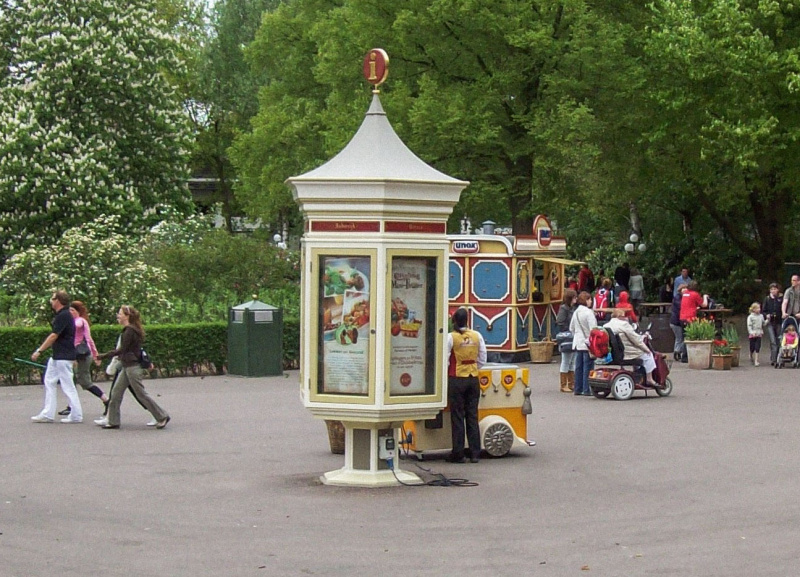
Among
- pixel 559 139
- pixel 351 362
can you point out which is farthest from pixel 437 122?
pixel 351 362

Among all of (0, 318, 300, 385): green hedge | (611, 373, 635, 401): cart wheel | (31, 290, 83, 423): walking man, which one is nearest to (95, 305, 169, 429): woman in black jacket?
(31, 290, 83, 423): walking man

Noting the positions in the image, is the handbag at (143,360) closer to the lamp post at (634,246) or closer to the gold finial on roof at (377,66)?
the gold finial on roof at (377,66)

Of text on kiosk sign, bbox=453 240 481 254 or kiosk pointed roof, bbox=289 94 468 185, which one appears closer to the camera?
kiosk pointed roof, bbox=289 94 468 185

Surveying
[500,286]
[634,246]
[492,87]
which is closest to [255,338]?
[500,286]

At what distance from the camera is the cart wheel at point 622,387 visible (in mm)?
20422

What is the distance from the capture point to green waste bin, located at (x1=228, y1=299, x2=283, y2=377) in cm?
2508

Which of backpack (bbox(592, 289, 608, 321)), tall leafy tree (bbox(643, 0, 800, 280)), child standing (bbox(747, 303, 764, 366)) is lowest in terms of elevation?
child standing (bbox(747, 303, 764, 366))

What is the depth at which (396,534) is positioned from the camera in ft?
34.9

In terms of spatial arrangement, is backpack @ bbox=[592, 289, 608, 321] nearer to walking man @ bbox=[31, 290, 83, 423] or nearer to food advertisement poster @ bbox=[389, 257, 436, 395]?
walking man @ bbox=[31, 290, 83, 423]

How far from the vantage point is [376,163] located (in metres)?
12.9

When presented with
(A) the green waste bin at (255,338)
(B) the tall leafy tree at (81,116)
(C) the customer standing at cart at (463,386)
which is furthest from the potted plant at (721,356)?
(B) the tall leafy tree at (81,116)

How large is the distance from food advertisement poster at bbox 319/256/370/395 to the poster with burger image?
0.90 ft

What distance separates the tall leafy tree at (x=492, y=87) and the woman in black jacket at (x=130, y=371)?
58.9ft

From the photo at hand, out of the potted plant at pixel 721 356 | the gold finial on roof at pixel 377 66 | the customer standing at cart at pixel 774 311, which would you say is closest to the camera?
the gold finial on roof at pixel 377 66
